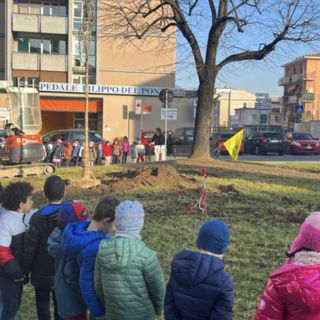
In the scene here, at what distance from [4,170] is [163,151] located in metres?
7.72

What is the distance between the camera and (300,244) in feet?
8.48

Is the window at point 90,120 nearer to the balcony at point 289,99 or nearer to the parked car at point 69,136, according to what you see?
the parked car at point 69,136

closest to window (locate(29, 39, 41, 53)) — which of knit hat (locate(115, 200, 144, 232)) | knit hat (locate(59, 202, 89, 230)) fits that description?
knit hat (locate(59, 202, 89, 230))

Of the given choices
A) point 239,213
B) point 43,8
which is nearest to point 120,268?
point 239,213

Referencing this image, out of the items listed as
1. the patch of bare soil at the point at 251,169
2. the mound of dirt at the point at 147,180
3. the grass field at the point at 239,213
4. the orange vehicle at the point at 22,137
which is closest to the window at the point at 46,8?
the orange vehicle at the point at 22,137

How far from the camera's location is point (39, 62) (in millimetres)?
40938

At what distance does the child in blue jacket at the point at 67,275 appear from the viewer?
3.49m

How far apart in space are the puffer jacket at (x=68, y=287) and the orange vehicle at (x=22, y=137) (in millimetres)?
11620

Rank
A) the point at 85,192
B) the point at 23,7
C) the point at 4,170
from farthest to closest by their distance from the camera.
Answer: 1. the point at 23,7
2. the point at 4,170
3. the point at 85,192

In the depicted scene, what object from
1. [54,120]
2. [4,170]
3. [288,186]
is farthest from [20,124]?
[54,120]

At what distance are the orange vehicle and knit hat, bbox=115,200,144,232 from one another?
40.1ft

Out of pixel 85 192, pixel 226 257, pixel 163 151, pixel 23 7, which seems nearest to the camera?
pixel 226 257

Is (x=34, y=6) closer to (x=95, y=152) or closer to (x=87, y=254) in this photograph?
(x=95, y=152)

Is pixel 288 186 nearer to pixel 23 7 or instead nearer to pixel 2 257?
pixel 2 257
